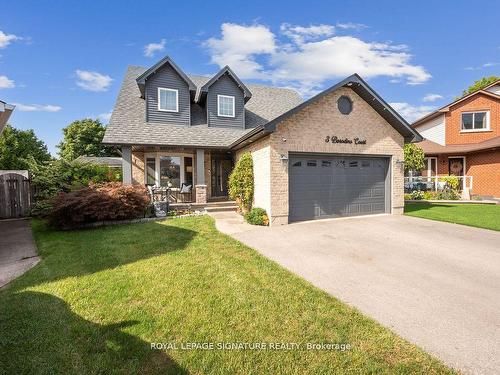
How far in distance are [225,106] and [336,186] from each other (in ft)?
27.0

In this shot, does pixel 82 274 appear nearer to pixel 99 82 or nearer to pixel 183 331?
pixel 183 331

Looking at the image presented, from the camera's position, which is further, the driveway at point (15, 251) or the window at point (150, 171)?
the window at point (150, 171)

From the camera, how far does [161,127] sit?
13.4m

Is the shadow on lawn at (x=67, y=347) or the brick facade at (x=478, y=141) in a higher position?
the brick facade at (x=478, y=141)

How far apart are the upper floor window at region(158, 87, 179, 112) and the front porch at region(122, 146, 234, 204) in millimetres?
2450

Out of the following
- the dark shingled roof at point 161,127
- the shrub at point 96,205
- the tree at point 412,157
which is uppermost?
the dark shingled roof at point 161,127

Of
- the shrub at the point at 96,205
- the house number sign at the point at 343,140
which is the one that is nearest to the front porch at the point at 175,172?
the shrub at the point at 96,205

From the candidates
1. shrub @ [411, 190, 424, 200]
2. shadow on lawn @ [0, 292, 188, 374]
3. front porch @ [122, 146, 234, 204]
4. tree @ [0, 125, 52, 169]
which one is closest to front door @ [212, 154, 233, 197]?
front porch @ [122, 146, 234, 204]

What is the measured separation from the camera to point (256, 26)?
1195 centimetres

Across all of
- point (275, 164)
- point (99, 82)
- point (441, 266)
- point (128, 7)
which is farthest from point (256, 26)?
point (99, 82)

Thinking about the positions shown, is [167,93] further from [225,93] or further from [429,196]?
[429,196]

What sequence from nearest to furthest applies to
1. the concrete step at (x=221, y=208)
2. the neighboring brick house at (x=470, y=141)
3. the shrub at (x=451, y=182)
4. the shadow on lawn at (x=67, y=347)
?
the shadow on lawn at (x=67, y=347), the concrete step at (x=221, y=208), the shrub at (x=451, y=182), the neighboring brick house at (x=470, y=141)

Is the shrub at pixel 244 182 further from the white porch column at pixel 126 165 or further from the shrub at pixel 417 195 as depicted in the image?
the shrub at pixel 417 195

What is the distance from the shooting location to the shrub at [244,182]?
11.3 meters
